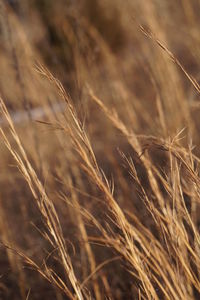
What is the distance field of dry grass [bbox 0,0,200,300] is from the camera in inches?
28.5

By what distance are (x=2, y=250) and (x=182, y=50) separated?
12.1ft

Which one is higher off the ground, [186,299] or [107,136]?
[186,299]

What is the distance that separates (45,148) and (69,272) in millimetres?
2328

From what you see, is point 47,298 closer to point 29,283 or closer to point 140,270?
point 29,283

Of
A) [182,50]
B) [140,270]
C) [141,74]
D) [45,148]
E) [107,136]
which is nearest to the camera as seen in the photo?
[140,270]

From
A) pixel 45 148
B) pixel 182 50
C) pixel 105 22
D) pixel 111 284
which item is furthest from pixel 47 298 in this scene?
pixel 105 22

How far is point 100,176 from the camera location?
68 centimetres

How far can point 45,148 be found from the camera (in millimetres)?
3027

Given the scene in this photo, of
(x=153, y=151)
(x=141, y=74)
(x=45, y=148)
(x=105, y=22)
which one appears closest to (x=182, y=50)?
(x=141, y=74)

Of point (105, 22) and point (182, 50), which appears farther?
point (105, 22)

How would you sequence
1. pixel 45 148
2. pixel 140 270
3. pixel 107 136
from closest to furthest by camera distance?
pixel 140 270 < pixel 107 136 < pixel 45 148

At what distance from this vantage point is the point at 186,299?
2.43 feet

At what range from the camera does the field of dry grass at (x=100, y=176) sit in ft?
2.37

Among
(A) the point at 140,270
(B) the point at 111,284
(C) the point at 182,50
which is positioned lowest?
(B) the point at 111,284
